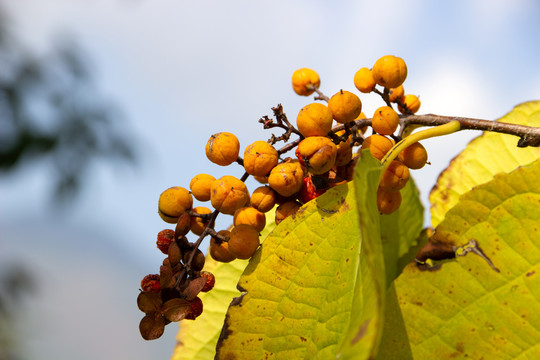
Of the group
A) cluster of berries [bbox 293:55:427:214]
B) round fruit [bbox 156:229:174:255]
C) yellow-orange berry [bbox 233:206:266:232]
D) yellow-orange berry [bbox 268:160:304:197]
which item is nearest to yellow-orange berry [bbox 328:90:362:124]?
cluster of berries [bbox 293:55:427:214]

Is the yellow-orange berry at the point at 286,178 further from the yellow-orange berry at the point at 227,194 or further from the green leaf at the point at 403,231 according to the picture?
the green leaf at the point at 403,231

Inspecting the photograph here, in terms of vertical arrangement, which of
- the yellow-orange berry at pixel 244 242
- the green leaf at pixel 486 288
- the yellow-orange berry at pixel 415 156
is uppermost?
the yellow-orange berry at pixel 415 156

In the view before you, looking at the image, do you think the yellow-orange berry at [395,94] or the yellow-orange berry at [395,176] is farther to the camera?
the yellow-orange berry at [395,94]

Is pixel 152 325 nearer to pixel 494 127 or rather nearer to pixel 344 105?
pixel 344 105

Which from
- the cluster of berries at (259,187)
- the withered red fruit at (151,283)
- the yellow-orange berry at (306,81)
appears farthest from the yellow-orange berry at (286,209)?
the yellow-orange berry at (306,81)

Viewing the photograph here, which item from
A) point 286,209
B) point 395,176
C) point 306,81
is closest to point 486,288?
point 395,176

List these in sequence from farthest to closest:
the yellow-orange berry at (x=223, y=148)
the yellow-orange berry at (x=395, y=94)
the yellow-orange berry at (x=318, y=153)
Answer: the yellow-orange berry at (x=395, y=94)
the yellow-orange berry at (x=223, y=148)
the yellow-orange berry at (x=318, y=153)

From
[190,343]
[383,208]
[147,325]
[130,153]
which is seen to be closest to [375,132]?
[383,208]
